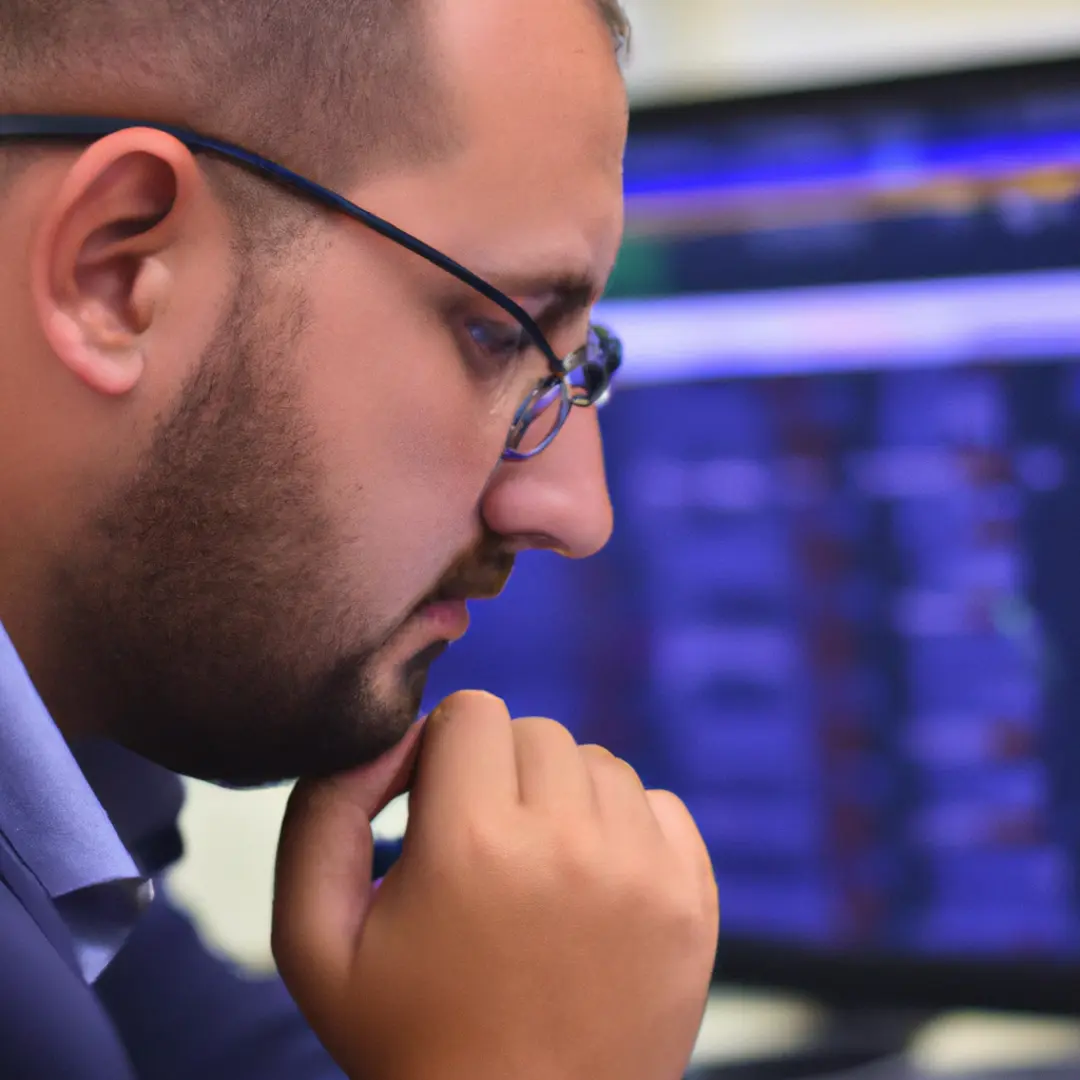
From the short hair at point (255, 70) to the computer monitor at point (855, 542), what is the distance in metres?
0.31

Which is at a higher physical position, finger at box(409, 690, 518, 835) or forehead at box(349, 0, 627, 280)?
forehead at box(349, 0, 627, 280)

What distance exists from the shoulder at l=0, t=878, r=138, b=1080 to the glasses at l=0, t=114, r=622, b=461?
0.98 ft

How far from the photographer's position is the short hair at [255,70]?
50cm

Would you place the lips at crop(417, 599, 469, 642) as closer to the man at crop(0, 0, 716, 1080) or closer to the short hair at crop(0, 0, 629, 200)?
the man at crop(0, 0, 716, 1080)

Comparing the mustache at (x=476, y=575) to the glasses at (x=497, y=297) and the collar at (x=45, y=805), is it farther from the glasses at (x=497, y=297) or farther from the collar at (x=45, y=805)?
the collar at (x=45, y=805)

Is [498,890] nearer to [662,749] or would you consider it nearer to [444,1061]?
[444,1061]

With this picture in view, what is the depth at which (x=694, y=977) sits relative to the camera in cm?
56

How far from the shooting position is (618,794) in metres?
0.60

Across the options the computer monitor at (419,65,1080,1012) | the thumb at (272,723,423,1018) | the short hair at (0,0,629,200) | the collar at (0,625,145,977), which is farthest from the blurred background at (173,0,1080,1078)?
the short hair at (0,0,629,200)

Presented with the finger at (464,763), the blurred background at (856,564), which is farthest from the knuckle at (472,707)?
the blurred background at (856,564)

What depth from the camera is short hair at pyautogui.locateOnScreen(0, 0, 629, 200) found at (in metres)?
0.50

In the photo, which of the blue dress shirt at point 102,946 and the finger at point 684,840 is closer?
A: the blue dress shirt at point 102,946

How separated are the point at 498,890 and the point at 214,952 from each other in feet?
1.25

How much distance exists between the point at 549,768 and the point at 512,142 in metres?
0.29
